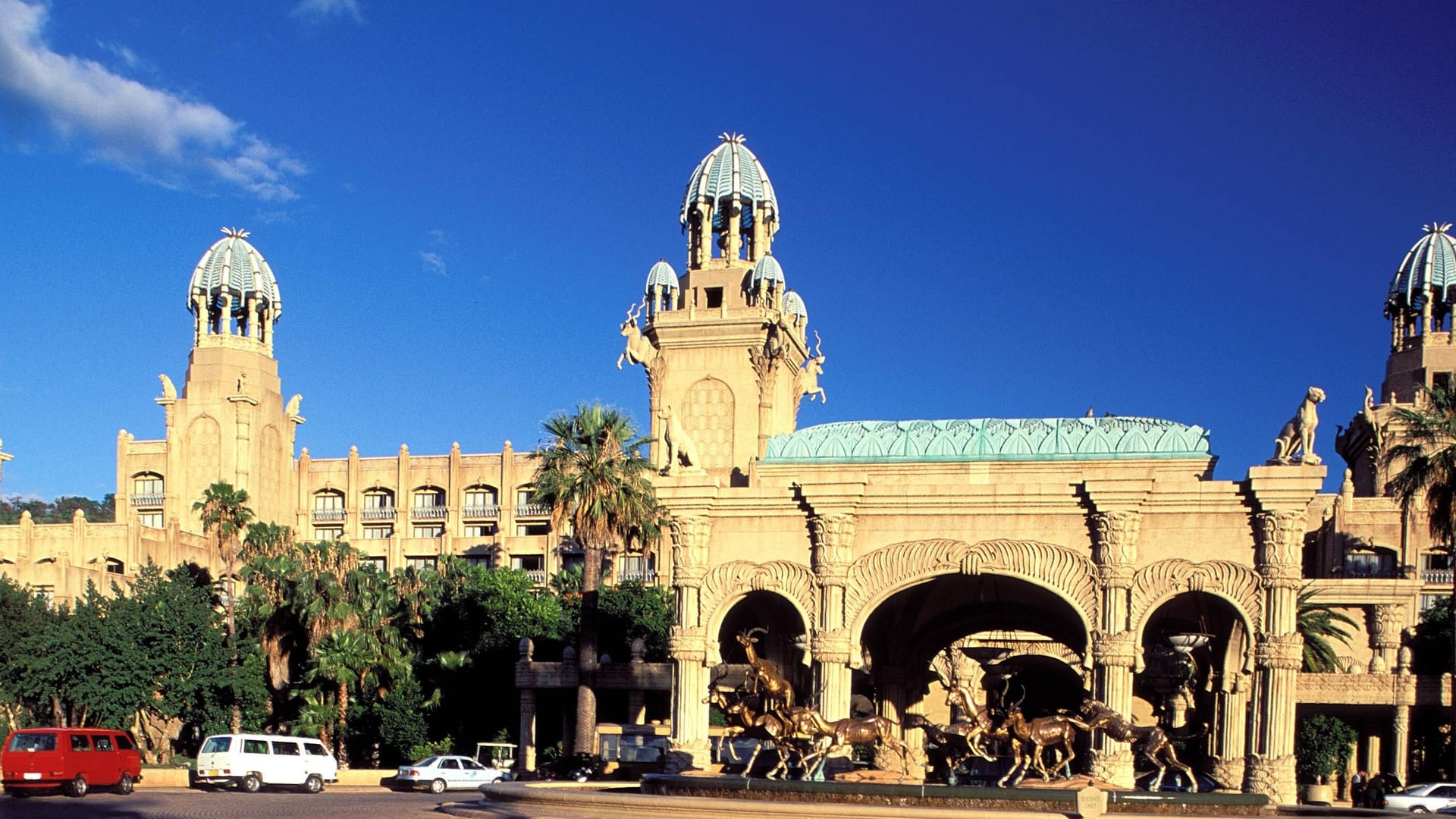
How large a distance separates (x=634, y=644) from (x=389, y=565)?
37.7 m

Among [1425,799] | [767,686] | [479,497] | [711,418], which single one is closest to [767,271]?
[711,418]

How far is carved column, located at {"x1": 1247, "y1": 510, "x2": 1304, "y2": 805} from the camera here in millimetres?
34500

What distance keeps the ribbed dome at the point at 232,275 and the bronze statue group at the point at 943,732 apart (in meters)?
58.3

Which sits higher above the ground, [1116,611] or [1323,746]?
[1116,611]

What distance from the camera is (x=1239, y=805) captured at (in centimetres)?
2805

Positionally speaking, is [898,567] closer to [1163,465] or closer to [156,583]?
[1163,465]

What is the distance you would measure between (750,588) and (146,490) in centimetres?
5677

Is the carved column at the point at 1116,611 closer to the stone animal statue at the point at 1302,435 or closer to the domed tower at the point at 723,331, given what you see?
the stone animal statue at the point at 1302,435

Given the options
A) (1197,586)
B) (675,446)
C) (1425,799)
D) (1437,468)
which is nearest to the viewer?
(1197,586)

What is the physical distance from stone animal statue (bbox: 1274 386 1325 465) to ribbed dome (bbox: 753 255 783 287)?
37865 mm

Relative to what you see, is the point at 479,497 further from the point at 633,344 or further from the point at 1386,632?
the point at 1386,632

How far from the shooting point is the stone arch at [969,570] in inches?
1412

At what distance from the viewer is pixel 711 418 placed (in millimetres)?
71312

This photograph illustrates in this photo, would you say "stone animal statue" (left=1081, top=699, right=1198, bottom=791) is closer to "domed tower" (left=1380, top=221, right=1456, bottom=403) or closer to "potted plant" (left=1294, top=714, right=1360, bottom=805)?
"potted plant" (left=1294, top=714, right=1360, bottom=805)
